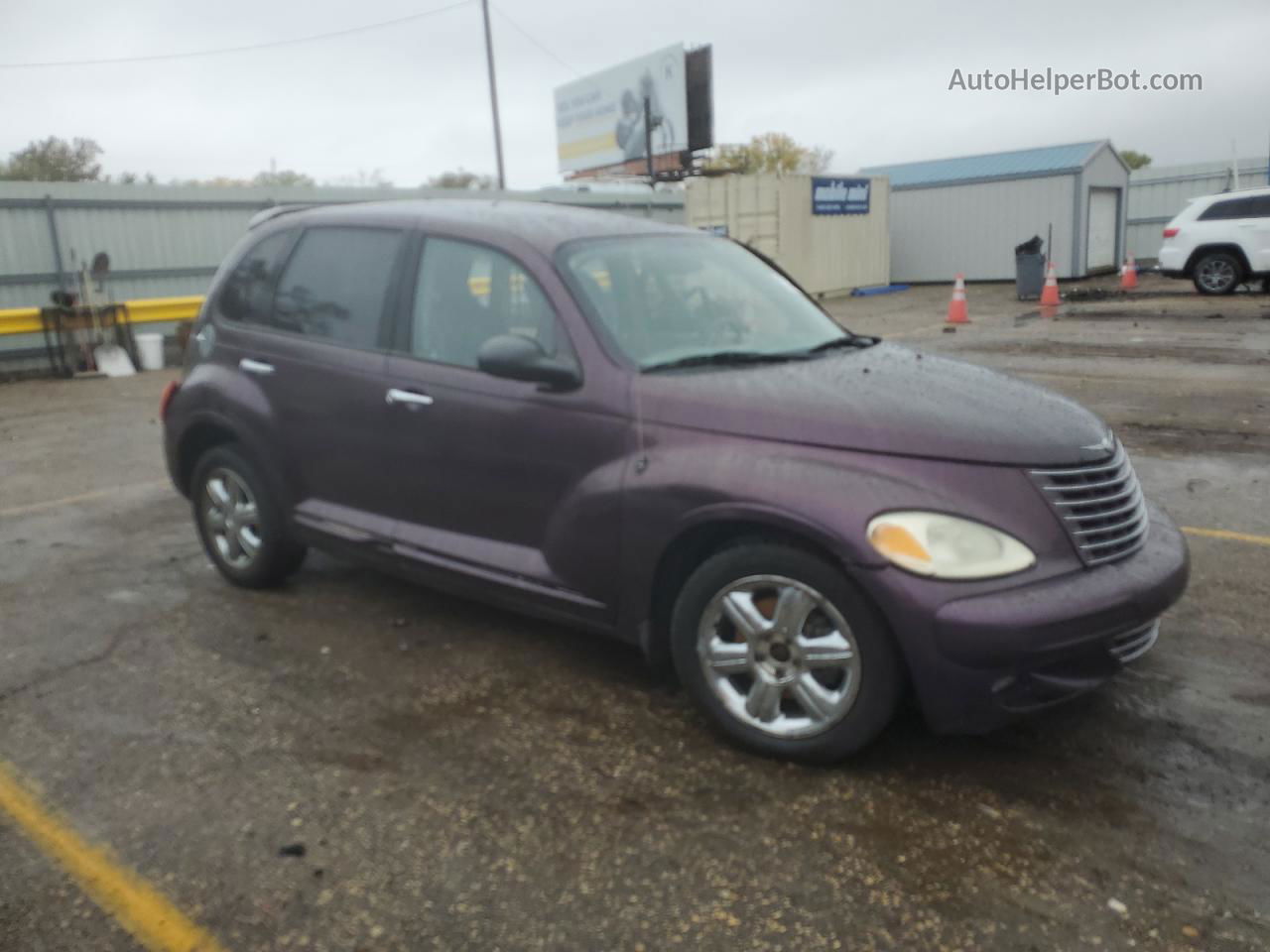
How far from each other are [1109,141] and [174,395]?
26.3m

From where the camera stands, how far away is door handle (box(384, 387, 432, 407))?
13.5ft

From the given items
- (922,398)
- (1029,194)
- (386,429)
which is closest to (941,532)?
(922,398)

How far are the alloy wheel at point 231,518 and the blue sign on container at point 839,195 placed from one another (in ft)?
70.0

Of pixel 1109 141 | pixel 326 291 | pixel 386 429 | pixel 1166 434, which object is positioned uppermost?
pixel 1109 141

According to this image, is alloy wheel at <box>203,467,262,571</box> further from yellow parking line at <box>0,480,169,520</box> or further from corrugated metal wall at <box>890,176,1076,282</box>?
corrugated metal wall at <box>890,176,1076,282</box>

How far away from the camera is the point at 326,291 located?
4.65m

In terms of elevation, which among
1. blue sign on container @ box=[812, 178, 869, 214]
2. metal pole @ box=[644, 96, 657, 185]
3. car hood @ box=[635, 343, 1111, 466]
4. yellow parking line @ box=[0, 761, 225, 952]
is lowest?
yellow parking line @ box=[0, 761, 225, 952]

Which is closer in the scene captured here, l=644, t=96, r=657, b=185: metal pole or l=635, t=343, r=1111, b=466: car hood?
l=635, t=343, r=1111, b=466: car hood

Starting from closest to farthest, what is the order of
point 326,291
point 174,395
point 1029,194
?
1. point 326,291
2. point 174,395
3. point 1029,194

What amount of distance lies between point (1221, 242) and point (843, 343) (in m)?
18.0

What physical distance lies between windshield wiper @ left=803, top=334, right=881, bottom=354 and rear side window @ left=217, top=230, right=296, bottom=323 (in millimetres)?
2412

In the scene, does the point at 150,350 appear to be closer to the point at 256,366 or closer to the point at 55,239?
the point at 55,239

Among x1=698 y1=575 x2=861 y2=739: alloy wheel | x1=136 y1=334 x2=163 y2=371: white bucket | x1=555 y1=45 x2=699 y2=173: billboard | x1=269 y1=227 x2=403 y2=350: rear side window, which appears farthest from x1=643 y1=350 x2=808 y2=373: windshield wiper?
x1=555 y1=45 x2=699 y2=173: billboard

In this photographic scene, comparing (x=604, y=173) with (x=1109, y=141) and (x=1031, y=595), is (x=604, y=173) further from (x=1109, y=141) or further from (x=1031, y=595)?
(x=1031, y=595)
